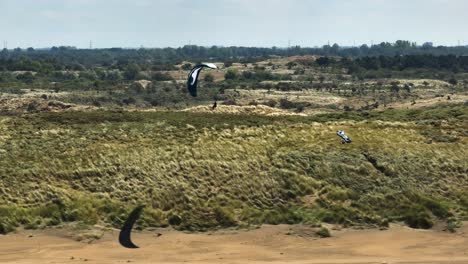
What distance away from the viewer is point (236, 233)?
26.0 metres

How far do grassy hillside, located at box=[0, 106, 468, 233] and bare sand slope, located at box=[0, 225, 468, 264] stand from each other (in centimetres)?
109

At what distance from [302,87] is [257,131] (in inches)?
2963

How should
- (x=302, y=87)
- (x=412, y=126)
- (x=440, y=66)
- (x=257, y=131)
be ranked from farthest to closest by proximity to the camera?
(x=440, y=66) → (x=302, y=87) → (x=412, y=126) → (x=257, y=131)

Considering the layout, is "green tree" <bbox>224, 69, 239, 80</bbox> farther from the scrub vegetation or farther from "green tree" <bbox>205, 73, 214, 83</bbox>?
the scrub vegetation

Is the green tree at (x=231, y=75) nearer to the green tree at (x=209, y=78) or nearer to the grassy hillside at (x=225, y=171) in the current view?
the green tree at (x=209, y=78)

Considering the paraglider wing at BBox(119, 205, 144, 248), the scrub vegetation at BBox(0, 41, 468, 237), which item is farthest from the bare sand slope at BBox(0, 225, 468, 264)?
the scrub vegetation at BBox(0, 41, 468, 237)

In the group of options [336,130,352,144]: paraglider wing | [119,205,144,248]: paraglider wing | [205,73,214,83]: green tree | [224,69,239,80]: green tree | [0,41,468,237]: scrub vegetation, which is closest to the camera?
[119,205,144,248]: paraglider wing

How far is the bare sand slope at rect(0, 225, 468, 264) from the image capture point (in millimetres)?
22844

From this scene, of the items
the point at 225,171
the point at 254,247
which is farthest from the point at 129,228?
the point at 225,171

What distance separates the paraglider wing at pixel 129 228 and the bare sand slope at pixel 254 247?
0.35 meters

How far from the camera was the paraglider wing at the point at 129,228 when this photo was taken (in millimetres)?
24422

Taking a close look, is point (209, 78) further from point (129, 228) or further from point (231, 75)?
point (129, 228)

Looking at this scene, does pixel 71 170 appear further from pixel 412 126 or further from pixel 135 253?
pixel 412 126

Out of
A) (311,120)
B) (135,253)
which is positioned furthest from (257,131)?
(135,253)
